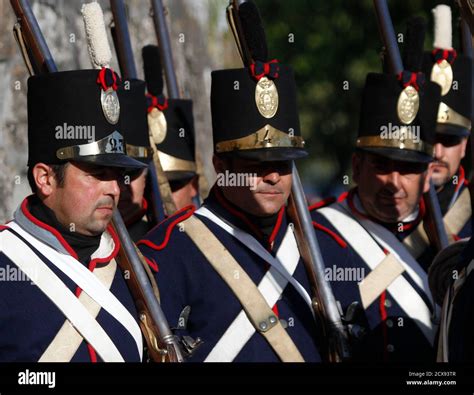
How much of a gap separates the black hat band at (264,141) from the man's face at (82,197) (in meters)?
0.67

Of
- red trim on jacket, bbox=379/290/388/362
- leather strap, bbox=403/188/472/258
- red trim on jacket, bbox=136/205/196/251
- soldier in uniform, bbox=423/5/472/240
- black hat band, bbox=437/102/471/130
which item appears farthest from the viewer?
black hat band, bbox=437/102/471/130

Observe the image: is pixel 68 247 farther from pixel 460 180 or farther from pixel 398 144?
pixel 460 180

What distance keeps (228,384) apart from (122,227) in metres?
0.69

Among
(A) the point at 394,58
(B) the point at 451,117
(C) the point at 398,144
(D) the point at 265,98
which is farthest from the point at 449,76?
(D) the point at 265,98

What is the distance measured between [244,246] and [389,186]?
2.65 feet

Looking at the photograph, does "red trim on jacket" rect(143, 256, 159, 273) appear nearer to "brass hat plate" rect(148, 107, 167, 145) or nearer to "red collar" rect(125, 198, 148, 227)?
"red collar" rect(125, 198, 148, 227)

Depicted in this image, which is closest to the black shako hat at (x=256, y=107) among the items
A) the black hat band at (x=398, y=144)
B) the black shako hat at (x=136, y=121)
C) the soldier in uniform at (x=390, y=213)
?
the black shako hat at (x=136, y=121)

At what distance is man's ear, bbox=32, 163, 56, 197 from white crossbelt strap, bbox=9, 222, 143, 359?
13 centimetres

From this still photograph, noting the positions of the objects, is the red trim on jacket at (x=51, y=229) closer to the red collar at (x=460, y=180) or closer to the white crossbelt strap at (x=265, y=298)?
the white crossbelt strap at (x=265, y=298)

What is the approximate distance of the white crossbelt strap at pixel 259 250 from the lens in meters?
4.38

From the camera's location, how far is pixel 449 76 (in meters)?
5.79

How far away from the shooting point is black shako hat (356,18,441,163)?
4.92 metres

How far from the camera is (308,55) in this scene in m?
9.30

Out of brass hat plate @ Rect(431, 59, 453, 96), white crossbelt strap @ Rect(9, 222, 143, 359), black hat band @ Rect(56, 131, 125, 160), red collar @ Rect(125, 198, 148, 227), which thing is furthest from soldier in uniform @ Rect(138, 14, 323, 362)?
brass hat plate @ Rect(431, 59, 453, 96)
